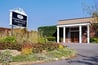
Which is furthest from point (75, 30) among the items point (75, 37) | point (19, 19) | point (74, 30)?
point (19, 19)

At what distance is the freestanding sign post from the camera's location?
26.6 m

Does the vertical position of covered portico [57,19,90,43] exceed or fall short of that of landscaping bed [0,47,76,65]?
it exceeds it

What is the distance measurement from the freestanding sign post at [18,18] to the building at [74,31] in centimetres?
1530

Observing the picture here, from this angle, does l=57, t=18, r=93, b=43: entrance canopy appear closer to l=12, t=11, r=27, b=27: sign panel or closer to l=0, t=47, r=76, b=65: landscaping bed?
l=12, t=11, r=27, b=27: sign panel

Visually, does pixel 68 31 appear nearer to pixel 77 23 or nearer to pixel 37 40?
pixel 77 23

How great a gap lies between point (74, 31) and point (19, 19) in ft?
62.8

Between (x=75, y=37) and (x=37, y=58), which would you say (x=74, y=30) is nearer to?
(x=75, y=37)

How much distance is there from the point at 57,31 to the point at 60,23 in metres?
1.75

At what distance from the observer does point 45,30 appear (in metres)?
48.5

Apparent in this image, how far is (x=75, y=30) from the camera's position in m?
45.0

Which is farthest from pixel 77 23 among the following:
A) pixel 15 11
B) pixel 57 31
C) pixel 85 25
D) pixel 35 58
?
pixel 35 58

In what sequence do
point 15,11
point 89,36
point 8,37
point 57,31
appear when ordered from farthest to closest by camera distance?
point 57,31 → point 89,36 → point 15,11 → point 8,37

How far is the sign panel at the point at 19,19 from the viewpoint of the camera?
88.6 feet

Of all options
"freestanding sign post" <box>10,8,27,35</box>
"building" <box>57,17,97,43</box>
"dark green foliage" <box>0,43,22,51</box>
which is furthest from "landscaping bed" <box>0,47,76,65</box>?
"building" <box>57,17,97,43</box>
